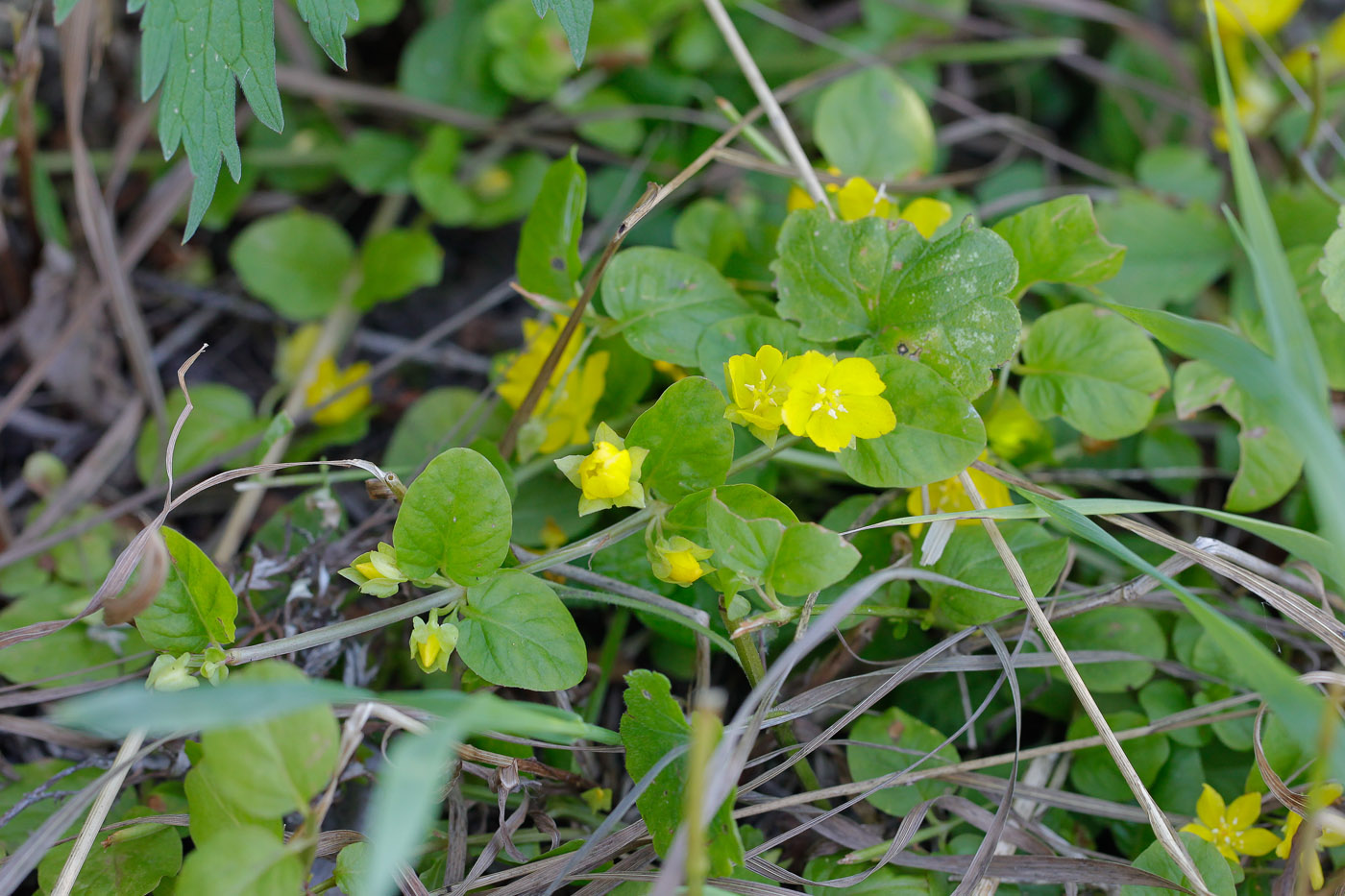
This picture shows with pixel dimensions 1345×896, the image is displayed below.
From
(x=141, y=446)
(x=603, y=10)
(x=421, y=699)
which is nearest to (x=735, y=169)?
(x=603, y=10)

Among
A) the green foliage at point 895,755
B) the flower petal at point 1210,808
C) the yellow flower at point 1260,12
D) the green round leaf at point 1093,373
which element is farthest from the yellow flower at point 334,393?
the yellow flower at point 1260,12

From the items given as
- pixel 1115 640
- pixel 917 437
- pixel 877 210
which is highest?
pixel 877 210

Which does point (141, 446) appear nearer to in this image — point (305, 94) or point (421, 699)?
point (305, 94)

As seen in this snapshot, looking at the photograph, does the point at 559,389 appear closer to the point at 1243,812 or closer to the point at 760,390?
the point at 760,390

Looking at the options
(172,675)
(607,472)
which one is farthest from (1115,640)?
(172,675)

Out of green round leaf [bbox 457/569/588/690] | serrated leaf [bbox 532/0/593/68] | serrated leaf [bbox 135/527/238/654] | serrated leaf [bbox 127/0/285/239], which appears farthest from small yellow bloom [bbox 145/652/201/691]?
serrated leaf [bbox 532/0/593/68]

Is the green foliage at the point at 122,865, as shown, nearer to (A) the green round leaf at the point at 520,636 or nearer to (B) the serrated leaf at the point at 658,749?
(A) the green round leaf at the point at 520,636
